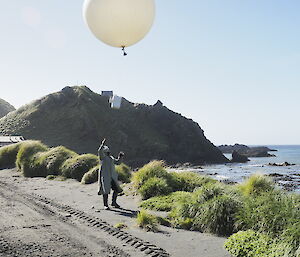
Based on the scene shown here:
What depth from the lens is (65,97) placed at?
335ft

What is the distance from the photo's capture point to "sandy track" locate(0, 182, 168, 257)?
5.97m

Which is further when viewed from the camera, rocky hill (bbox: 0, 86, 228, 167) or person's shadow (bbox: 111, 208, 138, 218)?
rocky hill (bbox: 0, 86, 228, 167)

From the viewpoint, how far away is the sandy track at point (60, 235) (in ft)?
19.6

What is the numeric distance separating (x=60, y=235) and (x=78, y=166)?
446 inches

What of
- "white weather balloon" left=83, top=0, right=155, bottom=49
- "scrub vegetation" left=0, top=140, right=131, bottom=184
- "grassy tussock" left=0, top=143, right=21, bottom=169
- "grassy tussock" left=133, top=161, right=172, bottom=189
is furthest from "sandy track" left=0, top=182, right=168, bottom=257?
"grassy tussock" left=0, top=143, right=21, bottom=169

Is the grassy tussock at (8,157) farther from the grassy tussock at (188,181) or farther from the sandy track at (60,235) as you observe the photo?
the grassy tussock at (188,181)

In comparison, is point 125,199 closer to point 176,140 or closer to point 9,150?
point 9,150

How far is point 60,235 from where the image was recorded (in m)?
7.04

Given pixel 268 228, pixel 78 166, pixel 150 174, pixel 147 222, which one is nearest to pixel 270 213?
pixel 268 228

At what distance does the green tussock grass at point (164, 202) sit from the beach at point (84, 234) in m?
0.44

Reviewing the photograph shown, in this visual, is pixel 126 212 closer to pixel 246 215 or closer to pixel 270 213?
pixel 246 215

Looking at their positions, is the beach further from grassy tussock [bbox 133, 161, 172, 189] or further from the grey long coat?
grassy tussock [bbox 133, 161, 172, 189]

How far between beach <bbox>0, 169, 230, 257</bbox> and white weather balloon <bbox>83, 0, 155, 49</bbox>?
3917 millimetres

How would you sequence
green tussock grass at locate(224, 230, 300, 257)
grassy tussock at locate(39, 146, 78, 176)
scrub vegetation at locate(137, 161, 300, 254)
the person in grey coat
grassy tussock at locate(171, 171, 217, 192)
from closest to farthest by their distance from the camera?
1. green tussock grass at locate(224, 230, 300, 257)
2. scrub vegetation at locate(137, 161, 300, 254)
3. the person in grey coat
4. grassy tussock at locate(171, 171, 217, 192)
5. grassy tussock at locate(39, 146, 78, 176)
